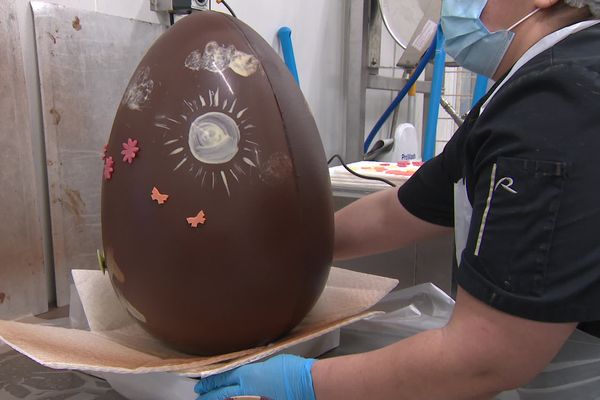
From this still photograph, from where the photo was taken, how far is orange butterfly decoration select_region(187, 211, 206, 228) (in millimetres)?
525

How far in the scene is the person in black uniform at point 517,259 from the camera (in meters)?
0.43

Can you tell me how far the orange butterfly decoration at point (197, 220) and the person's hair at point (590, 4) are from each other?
0.45m

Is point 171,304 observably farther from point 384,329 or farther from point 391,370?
point 384,329

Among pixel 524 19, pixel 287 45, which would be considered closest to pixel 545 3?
pixel 524 19

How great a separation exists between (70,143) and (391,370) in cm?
83

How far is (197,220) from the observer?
Answer: 0.53m

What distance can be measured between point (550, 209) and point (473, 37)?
33 centimetres

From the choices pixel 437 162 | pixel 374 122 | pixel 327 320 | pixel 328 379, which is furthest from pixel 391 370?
pixel 374 122

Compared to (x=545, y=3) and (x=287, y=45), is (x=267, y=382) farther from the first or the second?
(x=287, y=45)

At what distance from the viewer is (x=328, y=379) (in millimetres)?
527

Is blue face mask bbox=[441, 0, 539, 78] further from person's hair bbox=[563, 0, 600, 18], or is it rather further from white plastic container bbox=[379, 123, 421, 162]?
A: white plastic container bbox=[379, 123, 421, 162]

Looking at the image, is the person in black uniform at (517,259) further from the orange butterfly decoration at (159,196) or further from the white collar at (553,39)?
the orange butterfly decoration at (159,196)

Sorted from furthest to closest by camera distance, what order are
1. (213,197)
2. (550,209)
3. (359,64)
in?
(359,64)
(213,197)
(550,209)

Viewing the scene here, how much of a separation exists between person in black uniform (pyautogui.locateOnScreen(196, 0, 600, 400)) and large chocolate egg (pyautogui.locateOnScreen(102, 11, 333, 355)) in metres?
0.07
